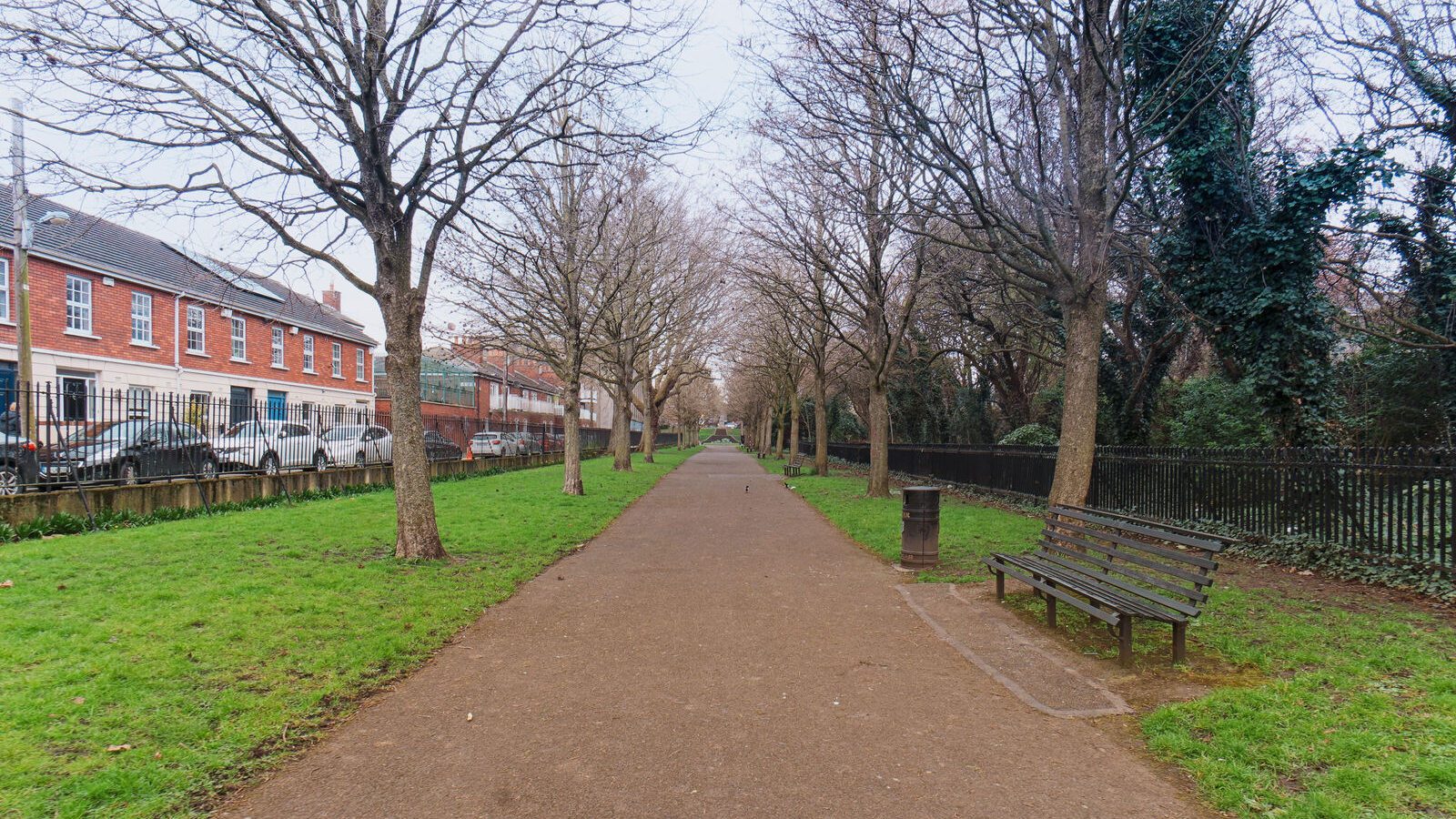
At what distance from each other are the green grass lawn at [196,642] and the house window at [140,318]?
20.0 metres

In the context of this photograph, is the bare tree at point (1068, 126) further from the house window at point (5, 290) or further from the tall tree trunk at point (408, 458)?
the house window at point (5, 290)

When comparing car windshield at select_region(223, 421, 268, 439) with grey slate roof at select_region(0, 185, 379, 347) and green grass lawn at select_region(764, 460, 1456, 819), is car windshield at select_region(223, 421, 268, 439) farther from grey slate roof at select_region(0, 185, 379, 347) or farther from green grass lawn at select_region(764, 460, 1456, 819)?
green grass lawn at select_region(764, 460, 1456, 819)

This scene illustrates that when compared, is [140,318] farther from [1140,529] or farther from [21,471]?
[1140,529]

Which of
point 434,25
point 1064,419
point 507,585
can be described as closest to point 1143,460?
point 1064,419

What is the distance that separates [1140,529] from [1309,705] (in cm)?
199

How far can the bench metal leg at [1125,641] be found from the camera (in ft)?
16.2

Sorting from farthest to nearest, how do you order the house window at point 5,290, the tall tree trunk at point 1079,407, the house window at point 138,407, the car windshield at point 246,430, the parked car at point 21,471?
the house window at point 5,290 < the car windshield at point 246,430 < the house window at point 138,407 < the parked car at point 21,471 < the tall tree trunk at point 1079,407

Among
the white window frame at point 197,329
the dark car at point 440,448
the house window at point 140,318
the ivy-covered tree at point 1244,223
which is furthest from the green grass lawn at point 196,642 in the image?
the white window frame at point 197,329

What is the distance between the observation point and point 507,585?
751 centimetres

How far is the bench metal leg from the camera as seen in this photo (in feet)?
16.2

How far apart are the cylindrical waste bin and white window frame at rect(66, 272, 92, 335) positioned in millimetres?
26250

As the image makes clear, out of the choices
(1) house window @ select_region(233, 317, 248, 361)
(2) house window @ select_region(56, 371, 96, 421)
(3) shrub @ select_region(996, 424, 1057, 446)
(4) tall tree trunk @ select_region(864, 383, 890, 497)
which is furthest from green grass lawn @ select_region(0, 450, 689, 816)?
(1) house window @ select_region(233, 317, 248, 361)

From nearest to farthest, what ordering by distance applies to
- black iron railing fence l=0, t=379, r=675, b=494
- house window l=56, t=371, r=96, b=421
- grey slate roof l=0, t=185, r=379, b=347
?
1. black iron railing fence l=0, t=379, r=675, b=494
2. house window l=56, t=371, r=96, b=421
3. grey slate roof l=0, t=185, r=379, b=347

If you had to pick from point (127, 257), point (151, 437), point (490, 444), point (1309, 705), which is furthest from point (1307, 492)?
point (127, 257)
